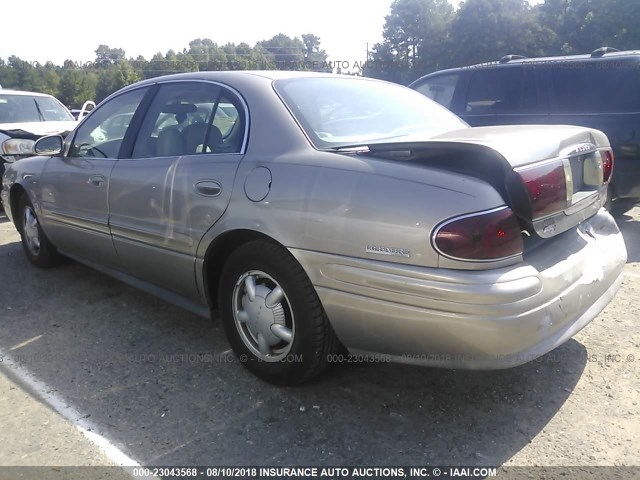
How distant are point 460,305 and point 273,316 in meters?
0.99

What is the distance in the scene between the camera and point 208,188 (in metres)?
2.85

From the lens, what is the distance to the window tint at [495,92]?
6.20 metres

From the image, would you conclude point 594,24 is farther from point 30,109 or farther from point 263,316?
point 263,316

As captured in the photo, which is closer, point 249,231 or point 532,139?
point 532,139

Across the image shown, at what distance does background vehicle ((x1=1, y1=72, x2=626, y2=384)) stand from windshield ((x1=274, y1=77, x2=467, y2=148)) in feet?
0.04

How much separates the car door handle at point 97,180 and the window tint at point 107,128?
16cm

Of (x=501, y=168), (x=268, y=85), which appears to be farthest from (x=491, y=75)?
(x=501, y=168)

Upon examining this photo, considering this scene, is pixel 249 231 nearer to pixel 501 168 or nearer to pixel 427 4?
pixel 501 168

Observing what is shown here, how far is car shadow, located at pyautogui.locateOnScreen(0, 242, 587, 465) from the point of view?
231 centimetres

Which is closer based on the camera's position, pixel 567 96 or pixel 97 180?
pixel 97 180

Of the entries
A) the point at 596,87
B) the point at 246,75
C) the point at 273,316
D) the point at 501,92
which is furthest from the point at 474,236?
the point at 501,92

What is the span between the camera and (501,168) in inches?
84.7

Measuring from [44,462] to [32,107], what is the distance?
323 inches

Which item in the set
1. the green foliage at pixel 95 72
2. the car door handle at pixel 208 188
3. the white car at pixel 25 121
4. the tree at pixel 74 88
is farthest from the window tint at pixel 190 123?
the tree at pixel 74 88
